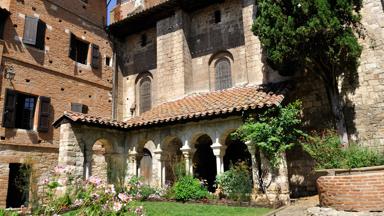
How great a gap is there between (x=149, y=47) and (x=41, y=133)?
24.3 feet

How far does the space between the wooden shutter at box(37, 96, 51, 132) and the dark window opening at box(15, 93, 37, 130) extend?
16.4 inches

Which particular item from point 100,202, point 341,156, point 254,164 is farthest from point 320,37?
point 100,202

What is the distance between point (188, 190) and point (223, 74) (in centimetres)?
657

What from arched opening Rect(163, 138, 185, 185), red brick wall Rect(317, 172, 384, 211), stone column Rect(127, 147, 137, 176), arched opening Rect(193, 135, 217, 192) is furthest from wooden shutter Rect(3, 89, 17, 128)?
red brick wall Rect(317, 172, 384, 211)

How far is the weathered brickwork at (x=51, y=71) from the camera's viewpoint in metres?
13.8

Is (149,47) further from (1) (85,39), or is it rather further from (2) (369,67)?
(2) (369,67)

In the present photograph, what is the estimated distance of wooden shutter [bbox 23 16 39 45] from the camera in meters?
14.8

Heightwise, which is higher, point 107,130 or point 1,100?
point 1,100

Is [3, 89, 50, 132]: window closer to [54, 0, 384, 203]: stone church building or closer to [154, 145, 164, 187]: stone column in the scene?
[54, 0, 384, 203]: stone church building

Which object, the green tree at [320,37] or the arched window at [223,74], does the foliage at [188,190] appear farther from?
the arched window at [223,74]

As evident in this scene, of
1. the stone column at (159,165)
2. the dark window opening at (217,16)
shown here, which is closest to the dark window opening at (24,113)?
the stone column at (159,165)

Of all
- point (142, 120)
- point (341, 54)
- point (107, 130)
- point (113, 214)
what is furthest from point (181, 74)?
point (113, 214)

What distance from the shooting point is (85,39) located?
17844 mm

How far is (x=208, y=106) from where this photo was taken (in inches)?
484
